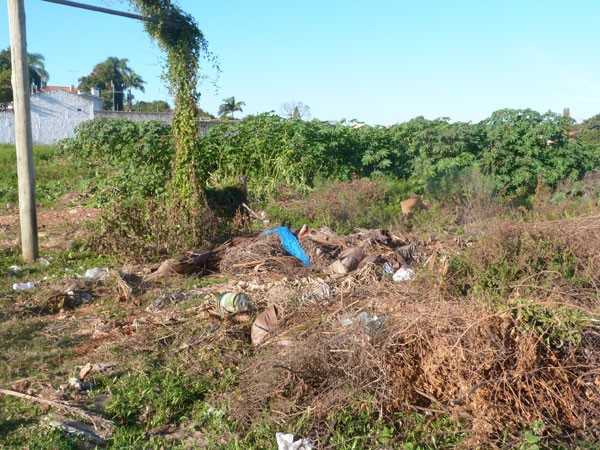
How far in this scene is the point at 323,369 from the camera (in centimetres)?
344

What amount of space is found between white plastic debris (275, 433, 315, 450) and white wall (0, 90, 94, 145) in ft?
111

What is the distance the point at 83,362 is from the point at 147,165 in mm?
7529

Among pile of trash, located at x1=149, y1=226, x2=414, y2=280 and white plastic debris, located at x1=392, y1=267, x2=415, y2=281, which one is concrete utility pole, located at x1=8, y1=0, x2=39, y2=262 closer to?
pile of trash, located at x1=149, y1=226, x2=414, y2=280

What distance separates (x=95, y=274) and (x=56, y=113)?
113 ft

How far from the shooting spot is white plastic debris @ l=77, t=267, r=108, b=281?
6319 mm

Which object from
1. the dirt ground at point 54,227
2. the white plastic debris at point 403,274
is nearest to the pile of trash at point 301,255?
the white plastic debris at point 403,274

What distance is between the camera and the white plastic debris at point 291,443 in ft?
9.67

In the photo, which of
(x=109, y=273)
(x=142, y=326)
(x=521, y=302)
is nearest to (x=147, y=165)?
(x=109, y=273)

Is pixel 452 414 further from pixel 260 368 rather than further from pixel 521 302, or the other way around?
pixel 260 368

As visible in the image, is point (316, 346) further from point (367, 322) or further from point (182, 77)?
point (182, 77)

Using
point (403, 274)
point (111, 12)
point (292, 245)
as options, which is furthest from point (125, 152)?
point (403, 274)

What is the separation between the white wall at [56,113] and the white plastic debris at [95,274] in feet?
96.9

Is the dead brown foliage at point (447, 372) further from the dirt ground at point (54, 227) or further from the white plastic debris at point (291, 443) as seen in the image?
the dirt ground at point (54, 227)

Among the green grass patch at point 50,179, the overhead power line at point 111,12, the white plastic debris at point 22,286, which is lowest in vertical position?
the white plastic debris at point 22,286
